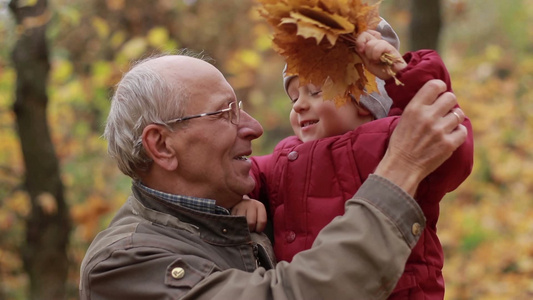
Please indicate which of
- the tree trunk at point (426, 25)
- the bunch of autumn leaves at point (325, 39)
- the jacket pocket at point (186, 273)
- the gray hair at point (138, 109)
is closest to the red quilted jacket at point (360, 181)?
the bunch of autumn leaves at point (325, 39)

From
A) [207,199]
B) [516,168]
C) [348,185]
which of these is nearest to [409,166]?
[348,185]

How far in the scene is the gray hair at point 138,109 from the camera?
233 cm

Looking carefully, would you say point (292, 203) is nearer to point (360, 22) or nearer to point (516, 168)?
point (360, 22)

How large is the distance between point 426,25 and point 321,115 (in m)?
3.42

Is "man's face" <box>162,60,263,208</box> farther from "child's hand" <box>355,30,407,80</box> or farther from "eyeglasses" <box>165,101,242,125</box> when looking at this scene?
"child's hand" <box>355,30,407,80</box>

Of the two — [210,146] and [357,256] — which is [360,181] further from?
[210,146]

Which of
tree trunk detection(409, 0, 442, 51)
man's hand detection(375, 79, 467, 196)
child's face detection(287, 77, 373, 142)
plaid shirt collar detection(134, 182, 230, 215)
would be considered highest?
man's hand detection(375, 79, 467, 196)

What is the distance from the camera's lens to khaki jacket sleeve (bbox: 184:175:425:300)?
1826 millimetres

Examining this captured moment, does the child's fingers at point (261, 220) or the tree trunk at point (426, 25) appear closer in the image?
the child's fingers at point (261, 220)

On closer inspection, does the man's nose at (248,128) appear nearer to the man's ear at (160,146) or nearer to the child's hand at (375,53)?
the man's ear at (160,146)

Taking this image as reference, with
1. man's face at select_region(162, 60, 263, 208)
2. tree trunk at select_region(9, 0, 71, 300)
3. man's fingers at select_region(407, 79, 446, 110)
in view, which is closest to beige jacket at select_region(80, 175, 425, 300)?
man's face at select_region(162, 60, 263, 208)

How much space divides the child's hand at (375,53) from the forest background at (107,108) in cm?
61

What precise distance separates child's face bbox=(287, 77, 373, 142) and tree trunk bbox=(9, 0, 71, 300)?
2857 millimetres

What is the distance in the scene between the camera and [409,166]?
191 centimetres
